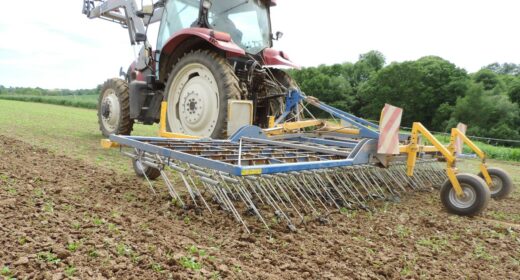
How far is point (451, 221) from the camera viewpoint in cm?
321

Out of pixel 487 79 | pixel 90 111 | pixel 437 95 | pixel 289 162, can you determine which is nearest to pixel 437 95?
pixel 437 95

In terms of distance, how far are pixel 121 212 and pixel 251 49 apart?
356 cm

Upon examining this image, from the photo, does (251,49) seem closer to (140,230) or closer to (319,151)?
(319,151)

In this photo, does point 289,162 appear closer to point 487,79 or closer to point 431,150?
point 431,150

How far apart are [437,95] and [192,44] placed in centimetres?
2562

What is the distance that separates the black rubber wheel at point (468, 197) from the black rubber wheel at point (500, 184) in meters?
1.20

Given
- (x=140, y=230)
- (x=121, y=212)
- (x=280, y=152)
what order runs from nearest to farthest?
(x=140, y=230) < (x=121, y=212) < (x=280, y=152)

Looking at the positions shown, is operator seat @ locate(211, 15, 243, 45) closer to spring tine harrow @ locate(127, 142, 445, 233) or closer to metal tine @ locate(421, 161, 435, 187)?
spring tine harrow @ locate(127, 142, 445, 233)

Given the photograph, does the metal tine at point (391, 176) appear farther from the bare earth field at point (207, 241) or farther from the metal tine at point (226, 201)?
the metal tine at point (226, 201)

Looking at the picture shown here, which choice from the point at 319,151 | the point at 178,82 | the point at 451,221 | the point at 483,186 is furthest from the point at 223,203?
the point at 178,82

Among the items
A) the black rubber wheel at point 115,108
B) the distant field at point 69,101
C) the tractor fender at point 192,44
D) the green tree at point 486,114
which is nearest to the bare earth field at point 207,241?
the tractor fender at point 192,44

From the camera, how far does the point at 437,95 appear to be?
1070 inches

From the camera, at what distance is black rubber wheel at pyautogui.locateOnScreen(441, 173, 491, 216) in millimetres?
3270

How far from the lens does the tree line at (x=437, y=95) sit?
23.1m
